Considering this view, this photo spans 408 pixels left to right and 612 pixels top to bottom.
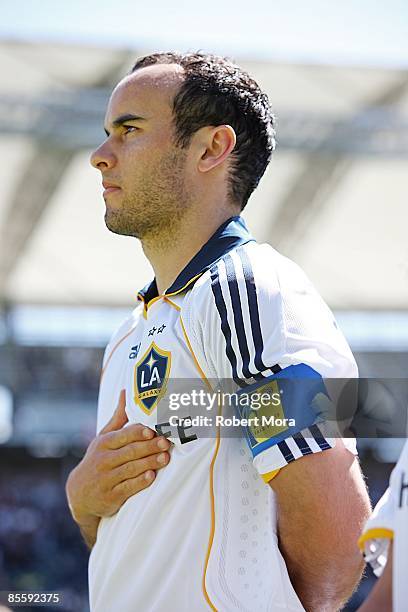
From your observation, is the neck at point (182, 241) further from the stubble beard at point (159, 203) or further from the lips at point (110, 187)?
the lips at point (110, 187)

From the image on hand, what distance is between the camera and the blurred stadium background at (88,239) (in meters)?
10.1

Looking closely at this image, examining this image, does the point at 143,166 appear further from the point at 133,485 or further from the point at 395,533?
the point at 395,533

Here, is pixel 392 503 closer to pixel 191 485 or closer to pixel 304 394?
pixel 304 394

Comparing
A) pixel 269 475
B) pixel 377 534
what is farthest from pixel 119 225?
pixel 377 534

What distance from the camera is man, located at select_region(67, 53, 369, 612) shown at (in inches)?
78.5

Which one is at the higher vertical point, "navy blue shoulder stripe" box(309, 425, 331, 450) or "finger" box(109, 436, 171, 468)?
"finger" box(109, 436, 171, 468)

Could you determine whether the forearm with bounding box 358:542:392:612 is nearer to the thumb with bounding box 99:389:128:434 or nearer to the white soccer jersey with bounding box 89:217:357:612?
the white soccer jersey with bounding box 89:217:357:612

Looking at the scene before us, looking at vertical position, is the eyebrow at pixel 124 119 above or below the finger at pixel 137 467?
above

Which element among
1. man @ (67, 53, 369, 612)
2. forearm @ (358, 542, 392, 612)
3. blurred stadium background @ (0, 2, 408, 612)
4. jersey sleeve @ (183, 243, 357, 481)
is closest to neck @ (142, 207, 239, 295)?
man @ (67, 53, 369, 612)

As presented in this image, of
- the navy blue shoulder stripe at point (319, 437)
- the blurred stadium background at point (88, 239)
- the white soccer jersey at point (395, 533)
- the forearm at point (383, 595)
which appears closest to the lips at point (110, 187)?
the navy blue shoulder stripe at point (319, 437)

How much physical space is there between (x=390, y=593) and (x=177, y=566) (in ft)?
2.31

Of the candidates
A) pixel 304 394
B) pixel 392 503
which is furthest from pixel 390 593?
pixel 304 394

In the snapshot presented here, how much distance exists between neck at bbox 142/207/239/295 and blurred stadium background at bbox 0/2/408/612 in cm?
495

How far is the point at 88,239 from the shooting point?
1277 cm
